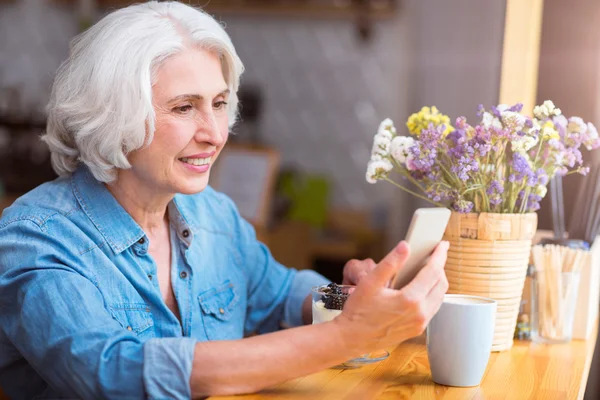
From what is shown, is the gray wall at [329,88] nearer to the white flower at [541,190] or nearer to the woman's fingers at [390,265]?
the white flower at [541,190]

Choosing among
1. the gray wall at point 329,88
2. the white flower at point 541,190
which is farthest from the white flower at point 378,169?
the gray wall at point 329,88

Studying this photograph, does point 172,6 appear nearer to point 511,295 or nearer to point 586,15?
point 511,295

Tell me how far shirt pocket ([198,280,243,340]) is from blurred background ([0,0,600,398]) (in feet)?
6.02

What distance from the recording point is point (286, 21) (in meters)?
5.04

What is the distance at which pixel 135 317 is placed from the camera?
1557 millimetres

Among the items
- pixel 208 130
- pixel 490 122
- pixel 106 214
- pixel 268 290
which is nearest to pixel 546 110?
pixel 490 122

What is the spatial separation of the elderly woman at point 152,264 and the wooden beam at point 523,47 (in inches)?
37.8

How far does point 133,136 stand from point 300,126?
350cm

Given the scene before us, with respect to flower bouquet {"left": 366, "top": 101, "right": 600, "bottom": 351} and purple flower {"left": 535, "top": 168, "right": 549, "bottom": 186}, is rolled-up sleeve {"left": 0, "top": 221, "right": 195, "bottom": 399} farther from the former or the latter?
purple flower {"left": 535, "top": 168, "right": 549, "bottom": 186}

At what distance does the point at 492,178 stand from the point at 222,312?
696 mm

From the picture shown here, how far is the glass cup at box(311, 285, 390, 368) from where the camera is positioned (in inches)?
57.9

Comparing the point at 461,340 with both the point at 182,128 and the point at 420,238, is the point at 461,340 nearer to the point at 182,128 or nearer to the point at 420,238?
the point at 420,238

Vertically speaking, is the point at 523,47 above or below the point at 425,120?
above

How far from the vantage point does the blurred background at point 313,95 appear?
363cm
